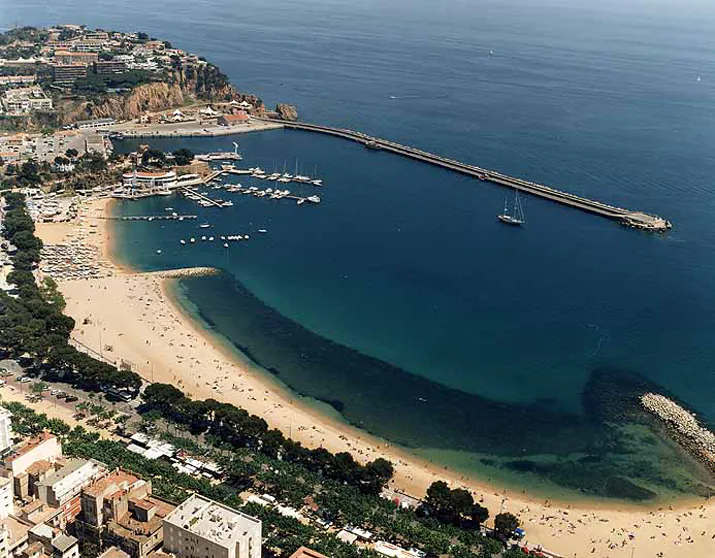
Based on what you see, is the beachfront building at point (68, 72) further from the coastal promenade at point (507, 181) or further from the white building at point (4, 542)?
the white building at point (4, 542)

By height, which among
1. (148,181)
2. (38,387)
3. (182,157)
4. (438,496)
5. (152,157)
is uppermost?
(182,157)

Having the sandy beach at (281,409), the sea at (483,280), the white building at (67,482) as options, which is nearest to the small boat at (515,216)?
the sea at (483,280)

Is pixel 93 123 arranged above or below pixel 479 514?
above

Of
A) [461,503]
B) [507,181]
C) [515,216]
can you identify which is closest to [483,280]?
[515,216]

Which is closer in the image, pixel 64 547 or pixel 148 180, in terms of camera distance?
pixel 64 547

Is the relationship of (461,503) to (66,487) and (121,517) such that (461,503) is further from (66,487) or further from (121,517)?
(66,487)

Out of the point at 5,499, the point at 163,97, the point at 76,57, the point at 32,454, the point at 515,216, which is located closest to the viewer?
the point at 5,499
